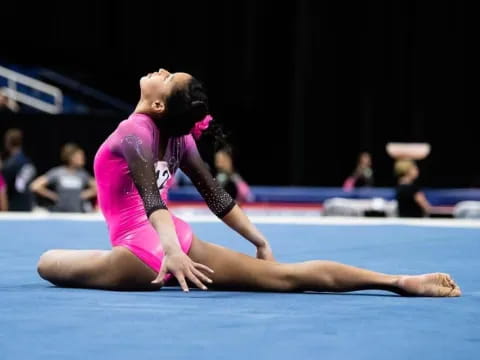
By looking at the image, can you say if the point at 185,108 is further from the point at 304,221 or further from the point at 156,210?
the point at 304,221

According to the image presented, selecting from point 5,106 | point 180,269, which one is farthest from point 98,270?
point 5,106

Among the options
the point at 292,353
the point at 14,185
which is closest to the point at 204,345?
the point at 292,353

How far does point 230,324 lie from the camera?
2568 mm

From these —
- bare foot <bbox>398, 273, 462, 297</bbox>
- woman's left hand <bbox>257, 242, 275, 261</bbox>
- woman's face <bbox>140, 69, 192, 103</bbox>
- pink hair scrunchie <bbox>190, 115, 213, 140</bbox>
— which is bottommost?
bare foot <bbox>398, 273, 462, 297</bbox>

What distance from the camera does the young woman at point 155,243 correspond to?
3164 millimetres

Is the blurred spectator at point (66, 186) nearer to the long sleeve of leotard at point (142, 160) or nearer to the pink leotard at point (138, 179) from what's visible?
the pink leotard at point (138, 179)

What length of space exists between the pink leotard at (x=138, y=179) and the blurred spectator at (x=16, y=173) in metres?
5.23

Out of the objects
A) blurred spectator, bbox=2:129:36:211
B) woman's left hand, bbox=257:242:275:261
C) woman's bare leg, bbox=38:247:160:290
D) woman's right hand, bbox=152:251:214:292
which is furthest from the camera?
blurred spectator, bbox=2:129:36:211

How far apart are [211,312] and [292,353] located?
0.67 metres

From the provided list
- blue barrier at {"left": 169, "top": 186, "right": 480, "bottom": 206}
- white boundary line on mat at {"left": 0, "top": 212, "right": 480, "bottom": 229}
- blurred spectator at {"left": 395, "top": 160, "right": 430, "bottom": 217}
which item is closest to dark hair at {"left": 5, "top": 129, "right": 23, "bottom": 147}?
white boundary line on mat at {"left": 0, "top": 212, "right": 480, "bottom": 229}

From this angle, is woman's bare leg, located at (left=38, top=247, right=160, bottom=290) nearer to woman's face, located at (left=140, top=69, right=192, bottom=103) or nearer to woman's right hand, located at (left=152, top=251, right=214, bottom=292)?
woman's right hand, located at (left=152, top=251, right=214, bottom=292)

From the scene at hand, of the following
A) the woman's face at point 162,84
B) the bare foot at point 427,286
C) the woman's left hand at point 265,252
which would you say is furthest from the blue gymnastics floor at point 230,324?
the woman's face at point 162,84

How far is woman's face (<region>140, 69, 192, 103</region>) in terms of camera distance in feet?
10.6

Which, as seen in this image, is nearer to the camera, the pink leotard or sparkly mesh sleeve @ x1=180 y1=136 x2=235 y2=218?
the pink leotard
